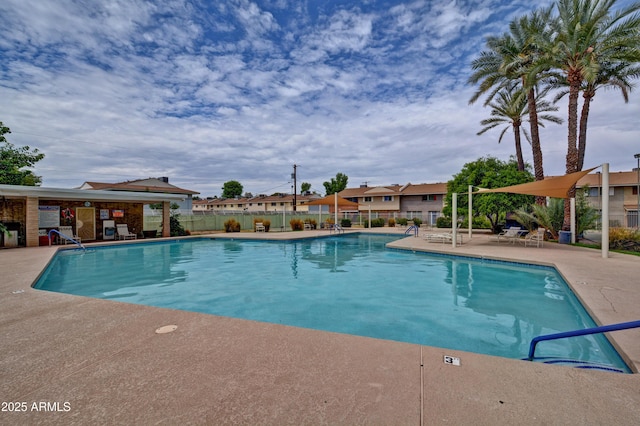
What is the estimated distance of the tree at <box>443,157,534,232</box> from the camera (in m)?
19.0

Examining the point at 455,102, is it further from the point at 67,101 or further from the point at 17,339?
the point at 67,101

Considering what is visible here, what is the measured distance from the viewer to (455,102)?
16812 mm

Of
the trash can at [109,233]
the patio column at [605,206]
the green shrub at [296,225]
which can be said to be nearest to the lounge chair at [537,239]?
the patio column at [605,206]

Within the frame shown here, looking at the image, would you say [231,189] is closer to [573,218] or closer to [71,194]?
[71,194]

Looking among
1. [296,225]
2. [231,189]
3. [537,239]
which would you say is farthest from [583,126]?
[231,189]

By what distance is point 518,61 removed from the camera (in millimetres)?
17359

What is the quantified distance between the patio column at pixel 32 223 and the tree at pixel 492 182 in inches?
932

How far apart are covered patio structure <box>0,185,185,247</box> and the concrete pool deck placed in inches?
555

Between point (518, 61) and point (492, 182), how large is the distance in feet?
23.2

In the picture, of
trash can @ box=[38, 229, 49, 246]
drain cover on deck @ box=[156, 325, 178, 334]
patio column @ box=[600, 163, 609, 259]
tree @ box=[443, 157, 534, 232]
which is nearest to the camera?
drain cover on deck @ box=[156, 325, 178, 334]

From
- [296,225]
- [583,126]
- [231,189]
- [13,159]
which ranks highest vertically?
[231,189]

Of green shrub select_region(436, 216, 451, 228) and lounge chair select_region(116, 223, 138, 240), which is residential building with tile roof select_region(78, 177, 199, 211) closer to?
lounge chair select_region(116, 223, 138, 240)

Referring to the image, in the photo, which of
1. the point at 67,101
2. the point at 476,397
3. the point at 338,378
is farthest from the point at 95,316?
the point at 67,101

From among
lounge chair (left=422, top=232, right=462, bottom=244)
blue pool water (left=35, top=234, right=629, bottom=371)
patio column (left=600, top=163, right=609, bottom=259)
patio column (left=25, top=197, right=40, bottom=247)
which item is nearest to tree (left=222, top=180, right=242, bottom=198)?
patio column (left=25, top=197, right=40, bottom=247)
